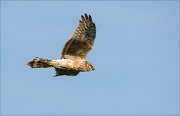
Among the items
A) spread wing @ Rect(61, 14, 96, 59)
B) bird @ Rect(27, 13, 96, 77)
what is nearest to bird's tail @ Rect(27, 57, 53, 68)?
bird @ Rect(27, 13, 96, 77)

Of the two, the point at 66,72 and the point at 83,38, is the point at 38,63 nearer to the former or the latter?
the point at 66,72

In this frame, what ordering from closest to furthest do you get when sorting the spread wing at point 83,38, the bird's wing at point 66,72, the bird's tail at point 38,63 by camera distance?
1. the bird's tail at point 38,63
2. the bird's wing at point 66,72
3. the spread wing at point 83,38

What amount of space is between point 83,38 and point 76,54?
665 millimetres

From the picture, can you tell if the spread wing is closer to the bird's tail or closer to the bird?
the bird

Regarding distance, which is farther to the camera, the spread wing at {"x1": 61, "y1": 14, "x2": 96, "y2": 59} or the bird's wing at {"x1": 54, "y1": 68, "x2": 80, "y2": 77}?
the spread wing at {"x1": 61, "y1": 14, "x2": 96, "y2": 59}

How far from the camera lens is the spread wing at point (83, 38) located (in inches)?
811

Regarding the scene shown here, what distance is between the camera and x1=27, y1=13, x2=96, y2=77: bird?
19688 millimetres

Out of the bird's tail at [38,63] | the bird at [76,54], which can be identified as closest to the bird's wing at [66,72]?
the bird at [76,54]

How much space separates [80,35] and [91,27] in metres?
0.50

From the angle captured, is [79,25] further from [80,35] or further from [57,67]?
[57,67]

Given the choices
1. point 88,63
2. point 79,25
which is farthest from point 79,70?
point 79,25

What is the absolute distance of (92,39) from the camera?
68.0ft

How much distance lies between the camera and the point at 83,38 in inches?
818

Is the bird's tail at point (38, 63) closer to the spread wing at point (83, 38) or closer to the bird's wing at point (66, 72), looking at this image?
the bird's wing at point (66, 72)
